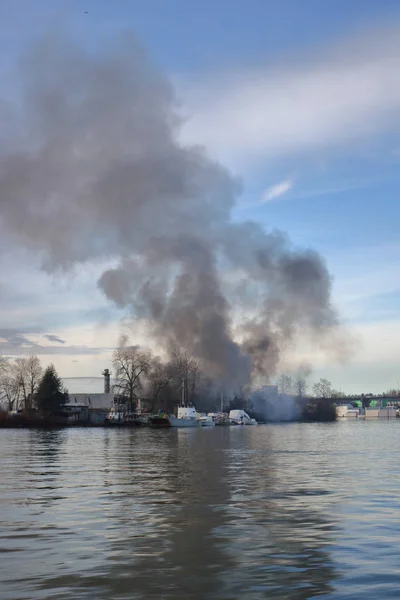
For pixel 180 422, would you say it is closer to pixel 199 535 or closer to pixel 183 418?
pixel 183 418

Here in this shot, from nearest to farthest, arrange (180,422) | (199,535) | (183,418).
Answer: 1. (199,535)
2. (180,422)
3. (183,418)

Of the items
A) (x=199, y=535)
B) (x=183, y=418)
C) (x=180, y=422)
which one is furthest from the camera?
(x=183, y=418)

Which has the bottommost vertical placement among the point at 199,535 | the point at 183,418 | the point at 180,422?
the point at 180,422

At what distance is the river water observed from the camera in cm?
1800

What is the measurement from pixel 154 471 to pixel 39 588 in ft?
114

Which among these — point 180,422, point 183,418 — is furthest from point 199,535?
point 183,418

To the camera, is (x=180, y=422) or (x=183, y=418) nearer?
(x=180, y=422)

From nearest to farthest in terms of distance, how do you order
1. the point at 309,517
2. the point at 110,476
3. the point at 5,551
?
1. the point at 5,551
2. the point at 309,517
3. the point at 110,476

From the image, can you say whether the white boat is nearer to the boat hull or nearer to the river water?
the boat hull

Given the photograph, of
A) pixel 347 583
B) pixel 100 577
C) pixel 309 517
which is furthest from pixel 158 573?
pixel 309 517

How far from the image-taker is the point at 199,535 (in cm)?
2516

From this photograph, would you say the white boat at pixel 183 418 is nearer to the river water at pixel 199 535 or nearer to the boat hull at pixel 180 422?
the boat hull at pixel 180 422

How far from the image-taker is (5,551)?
22.3 meters

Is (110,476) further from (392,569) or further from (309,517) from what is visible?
(392,569)
